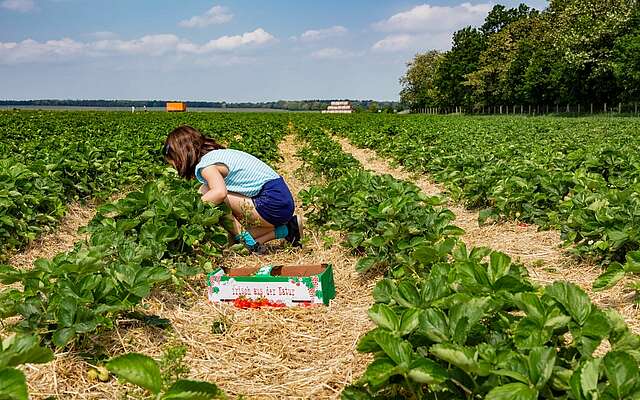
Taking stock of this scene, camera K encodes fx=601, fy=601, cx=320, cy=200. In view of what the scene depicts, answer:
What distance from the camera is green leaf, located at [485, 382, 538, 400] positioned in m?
1.70

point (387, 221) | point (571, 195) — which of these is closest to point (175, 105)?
point (571, 195)

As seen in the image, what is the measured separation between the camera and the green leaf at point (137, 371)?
5.94 ft

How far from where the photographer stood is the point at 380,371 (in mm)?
1927

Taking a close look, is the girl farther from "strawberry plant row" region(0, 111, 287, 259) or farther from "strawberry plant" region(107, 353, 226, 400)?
"strawberry plant" region(107, 353, 226, 400)

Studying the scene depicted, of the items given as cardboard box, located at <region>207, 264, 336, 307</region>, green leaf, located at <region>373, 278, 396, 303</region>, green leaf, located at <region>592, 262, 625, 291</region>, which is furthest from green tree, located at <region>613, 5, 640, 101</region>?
green leaf, located at <region>373, 278, 396, 303</region>

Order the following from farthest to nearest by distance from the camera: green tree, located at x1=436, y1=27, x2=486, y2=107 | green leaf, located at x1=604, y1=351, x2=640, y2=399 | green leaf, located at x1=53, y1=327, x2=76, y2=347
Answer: green tree, located at x1=436, y1=27, x2=486, y2=107
green leaf, located at x1=53, y1=327, x2=76, y2=347
green leaf, located at x1=604, y1=351, x2=640, y2=399

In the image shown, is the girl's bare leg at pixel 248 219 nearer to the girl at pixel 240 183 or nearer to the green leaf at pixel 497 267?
the girl at pixel 240 183

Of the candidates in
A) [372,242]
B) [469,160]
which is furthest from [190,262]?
[469,160]

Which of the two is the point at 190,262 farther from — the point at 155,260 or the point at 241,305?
the point at 241,305

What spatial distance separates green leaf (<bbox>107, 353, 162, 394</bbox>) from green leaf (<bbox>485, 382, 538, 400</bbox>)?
3.25 feet

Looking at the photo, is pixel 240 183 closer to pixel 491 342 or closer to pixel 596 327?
pixel 491 342

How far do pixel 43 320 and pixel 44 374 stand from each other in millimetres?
266

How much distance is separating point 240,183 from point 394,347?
3.69 m

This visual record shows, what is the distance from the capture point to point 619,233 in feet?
13.3
